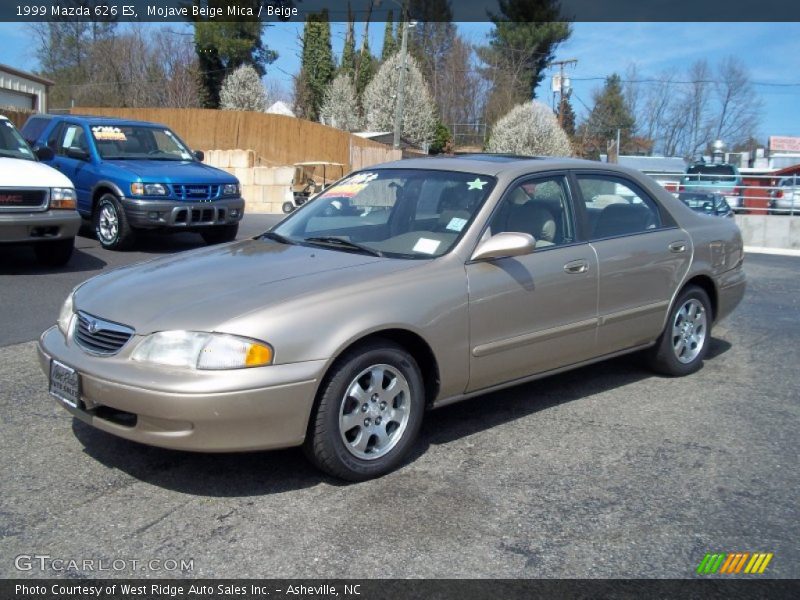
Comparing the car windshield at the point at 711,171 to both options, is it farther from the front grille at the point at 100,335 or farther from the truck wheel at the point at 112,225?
the front grille at the point at 100,335

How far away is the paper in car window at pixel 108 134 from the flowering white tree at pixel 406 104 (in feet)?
95.9

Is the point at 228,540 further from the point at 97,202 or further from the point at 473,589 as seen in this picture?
the point at 97,202

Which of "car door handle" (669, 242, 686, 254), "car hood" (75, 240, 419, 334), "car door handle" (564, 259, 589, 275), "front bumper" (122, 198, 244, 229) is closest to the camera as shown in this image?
"car hood" (75, 240, 419, 334)

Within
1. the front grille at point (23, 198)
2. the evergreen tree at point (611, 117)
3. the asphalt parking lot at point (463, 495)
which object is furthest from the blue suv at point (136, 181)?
the evergreen tree at point (611, 117)

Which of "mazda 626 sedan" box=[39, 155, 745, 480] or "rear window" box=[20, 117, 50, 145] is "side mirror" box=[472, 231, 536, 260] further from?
"rear window" box=[20, 117, 50, 145]

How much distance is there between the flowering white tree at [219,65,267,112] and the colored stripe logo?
125ft

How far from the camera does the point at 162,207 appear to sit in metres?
10.5

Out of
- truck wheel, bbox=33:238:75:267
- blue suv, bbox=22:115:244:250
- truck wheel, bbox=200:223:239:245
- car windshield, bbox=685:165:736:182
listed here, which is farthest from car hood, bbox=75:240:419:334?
car windshield, bbox=685:165:736:182

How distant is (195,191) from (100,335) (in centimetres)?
736

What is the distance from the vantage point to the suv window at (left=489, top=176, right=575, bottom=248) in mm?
4719

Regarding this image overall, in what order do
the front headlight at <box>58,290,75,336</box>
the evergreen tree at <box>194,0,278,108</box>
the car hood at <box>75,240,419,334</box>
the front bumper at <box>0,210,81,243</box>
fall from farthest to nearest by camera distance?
the evergreen tree at <box>194,0,278,108</box>
the front bumper at <box>0,210,81,243</box>
the front headlight at <box>58,290,75,336</box>
the car hood at <box>75,240,419,334</box>

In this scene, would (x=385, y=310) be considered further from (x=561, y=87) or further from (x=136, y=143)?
(x=561, y=87)

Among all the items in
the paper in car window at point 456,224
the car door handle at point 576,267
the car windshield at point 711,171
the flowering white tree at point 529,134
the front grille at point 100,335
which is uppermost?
the flowering white tree at point 529,134

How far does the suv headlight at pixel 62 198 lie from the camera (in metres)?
8.73
